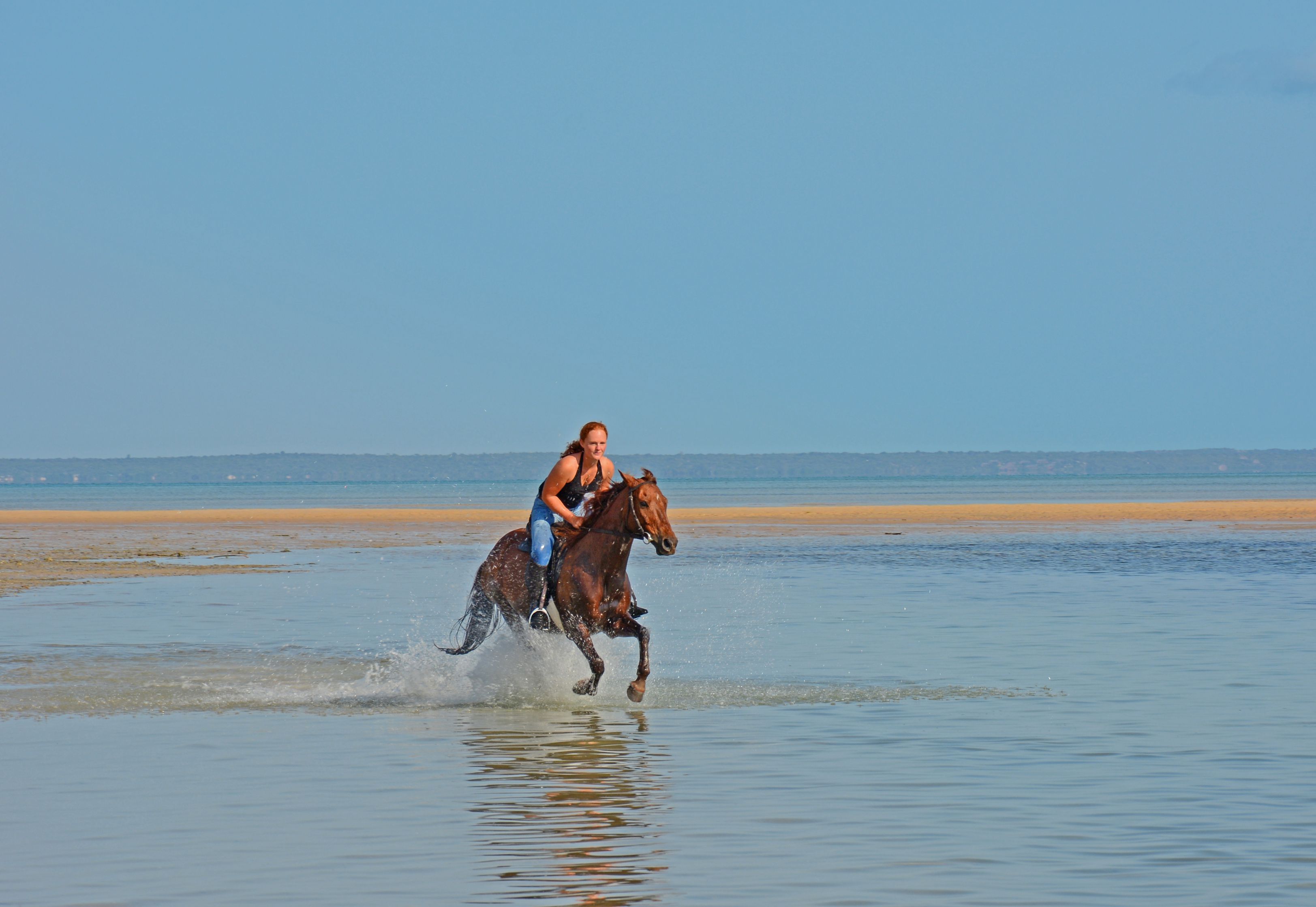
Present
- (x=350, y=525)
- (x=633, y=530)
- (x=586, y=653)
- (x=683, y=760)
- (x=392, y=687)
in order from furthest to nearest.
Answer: (x=350, y=525), (x=392, y=687), (x=586, y=653), (x=633, y=530), (x=683, y=760)

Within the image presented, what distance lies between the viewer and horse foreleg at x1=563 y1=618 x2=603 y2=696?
46.7 ft

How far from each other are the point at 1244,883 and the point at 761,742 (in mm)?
4573

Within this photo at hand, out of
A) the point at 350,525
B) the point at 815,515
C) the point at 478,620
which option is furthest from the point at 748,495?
the point at 478,620

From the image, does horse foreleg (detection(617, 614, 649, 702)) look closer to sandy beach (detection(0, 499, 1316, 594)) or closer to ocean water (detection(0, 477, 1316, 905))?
ocean water (detection(0, 477, 1316, 905))

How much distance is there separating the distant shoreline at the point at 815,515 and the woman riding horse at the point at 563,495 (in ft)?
125

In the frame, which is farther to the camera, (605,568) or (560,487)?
(560,487)

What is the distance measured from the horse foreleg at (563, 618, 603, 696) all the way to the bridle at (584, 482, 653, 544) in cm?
83

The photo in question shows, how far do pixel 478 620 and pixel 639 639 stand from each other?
2.14 m

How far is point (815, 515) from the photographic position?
65.2 meters

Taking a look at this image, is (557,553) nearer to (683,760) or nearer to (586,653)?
(586,653)

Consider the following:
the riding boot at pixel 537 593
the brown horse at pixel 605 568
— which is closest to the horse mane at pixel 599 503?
the brown horse at pixel 605 568

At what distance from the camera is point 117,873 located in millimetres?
8047

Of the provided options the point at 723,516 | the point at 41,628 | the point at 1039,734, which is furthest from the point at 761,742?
the point at 723,516

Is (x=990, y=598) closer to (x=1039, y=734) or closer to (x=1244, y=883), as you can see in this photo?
(x=1039, y=734)
